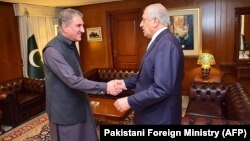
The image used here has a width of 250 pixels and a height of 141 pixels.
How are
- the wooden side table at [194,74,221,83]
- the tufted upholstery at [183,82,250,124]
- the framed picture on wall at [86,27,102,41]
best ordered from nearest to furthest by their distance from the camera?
1. the tufted upholstery at [183,82,250,124]
2. the wooden side table at [194,74,221,83]
3. the framed picture on wall at [86,27,102,41]

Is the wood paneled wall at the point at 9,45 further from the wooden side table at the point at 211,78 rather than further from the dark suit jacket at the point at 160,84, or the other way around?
the dark suit jacket at the point at 160,84

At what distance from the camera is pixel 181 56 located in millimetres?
1615

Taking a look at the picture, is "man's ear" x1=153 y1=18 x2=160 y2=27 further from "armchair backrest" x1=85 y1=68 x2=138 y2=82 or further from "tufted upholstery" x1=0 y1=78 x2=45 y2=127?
"armchair backrest" x1=85 y1=68 x2=138 y2=82

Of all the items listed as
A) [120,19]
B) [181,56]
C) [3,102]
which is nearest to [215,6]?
[120,19]

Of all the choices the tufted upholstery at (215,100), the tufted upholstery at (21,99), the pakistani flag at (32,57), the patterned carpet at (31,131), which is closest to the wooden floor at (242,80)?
the tufted upholstery at (215,100)

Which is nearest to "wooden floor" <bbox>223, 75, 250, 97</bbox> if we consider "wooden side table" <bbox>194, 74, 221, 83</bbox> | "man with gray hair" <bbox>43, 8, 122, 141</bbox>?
"wooden side table" <bbox>194, 74, 221, 83</bbox>

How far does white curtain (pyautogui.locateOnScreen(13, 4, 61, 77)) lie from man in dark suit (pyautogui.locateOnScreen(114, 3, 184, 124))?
440 cm

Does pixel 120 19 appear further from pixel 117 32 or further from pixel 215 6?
pixel 215 6

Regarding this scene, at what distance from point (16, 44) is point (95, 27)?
7.03 feet

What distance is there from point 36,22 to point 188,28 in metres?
3.78

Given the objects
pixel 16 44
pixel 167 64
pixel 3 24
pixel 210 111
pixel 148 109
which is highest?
pixel 3 24

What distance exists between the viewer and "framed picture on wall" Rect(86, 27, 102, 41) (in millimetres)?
6324

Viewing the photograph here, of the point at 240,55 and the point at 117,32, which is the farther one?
the point at 117,32

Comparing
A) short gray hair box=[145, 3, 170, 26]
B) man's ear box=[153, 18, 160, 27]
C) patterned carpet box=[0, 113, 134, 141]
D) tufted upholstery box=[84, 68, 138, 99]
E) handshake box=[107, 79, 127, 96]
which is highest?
short gray hair box=[145, 3, 170, 26]
